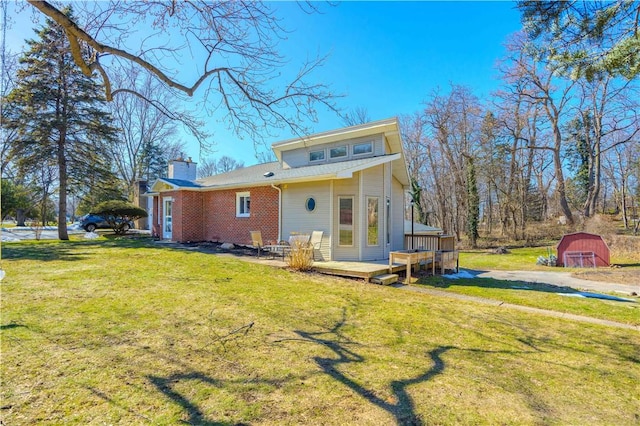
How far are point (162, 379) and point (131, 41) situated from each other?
5.03 m

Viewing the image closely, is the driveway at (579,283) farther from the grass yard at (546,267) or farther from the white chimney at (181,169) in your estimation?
the white chimney at (181,169)

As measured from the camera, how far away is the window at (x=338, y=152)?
1323 centimetres

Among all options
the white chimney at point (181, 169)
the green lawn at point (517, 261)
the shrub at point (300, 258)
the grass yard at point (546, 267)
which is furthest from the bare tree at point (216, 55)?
the white chimney at point (181, 169)

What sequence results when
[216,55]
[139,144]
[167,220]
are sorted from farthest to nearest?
[139,144] < [167,220] < [216,55]

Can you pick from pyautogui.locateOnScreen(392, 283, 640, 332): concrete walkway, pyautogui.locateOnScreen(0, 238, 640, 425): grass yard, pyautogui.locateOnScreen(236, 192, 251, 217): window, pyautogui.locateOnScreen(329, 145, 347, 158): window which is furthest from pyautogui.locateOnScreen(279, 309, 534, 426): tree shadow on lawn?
pyautogui.locateOnScreen(236, 192, 251, 217): window

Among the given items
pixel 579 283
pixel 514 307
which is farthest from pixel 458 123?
pixel 514 307

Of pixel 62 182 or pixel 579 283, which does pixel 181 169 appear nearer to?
pixel 62 182

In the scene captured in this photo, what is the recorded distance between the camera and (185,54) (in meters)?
5.17

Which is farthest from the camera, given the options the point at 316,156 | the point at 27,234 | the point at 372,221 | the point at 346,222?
the point at 27,234

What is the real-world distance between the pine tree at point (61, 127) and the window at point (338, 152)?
41.9 feet

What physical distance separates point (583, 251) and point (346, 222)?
43.6 feet

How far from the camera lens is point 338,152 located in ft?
44.1

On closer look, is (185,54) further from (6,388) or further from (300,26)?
(6,388)

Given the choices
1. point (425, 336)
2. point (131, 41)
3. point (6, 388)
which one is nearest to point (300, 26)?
point (131, 41)
